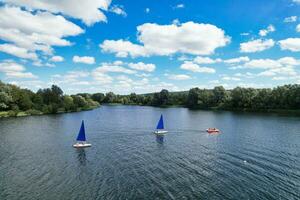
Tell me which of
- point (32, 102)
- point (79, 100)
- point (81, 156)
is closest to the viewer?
point (81, 156)

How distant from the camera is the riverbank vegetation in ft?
428

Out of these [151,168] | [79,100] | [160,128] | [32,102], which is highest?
[79,100]

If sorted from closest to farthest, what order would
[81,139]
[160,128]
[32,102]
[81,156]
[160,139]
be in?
[81,156], [81,139], [160,139], [160,128], [32,102]

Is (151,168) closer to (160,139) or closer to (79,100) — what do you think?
(160,139)

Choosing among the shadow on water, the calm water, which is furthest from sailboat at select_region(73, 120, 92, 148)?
the calm water

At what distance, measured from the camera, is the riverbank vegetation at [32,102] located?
130375 mm

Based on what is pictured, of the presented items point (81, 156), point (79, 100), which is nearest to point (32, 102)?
point (79, 100)

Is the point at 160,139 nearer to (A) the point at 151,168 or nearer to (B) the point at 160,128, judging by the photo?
(B) the point at 160,128

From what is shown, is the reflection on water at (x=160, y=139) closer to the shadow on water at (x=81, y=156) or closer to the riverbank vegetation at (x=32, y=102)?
the shadow on water at (x=81, y=156)

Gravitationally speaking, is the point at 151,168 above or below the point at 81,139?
below

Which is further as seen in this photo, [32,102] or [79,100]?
[79,100]

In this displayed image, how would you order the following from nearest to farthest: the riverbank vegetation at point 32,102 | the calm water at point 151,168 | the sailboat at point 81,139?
1. the calm water at point 151,168
2. the sailboat at point 81,139
3. the riverbank vegetation at point 32,102

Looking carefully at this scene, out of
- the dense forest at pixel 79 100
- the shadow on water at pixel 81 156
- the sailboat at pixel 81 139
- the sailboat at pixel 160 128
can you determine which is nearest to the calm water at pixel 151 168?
the shadow on water at pixel 81 156

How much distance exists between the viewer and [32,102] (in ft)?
493
